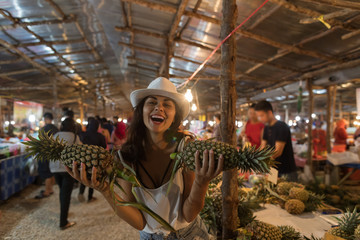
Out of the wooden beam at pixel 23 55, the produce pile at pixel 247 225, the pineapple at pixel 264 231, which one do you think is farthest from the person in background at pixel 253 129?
the wooden beam at pixel 23 55

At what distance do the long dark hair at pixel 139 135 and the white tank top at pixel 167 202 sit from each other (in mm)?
240

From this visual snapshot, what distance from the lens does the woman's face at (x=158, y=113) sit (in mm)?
1636

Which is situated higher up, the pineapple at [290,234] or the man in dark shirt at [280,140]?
the man in dark shirt at [280,140]

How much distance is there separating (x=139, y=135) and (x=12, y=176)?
578 cm

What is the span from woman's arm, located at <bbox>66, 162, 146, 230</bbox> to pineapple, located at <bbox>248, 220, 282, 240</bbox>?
1074 millimetres

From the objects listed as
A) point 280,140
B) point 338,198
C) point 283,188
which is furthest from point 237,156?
point 338,198

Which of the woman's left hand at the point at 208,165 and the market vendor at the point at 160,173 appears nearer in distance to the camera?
the woman's left hand at the point at 208,165

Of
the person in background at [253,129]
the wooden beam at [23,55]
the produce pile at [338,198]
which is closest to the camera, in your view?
the produce pile at [338,198]

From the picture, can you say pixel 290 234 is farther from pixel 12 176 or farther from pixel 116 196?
pixel 12 176

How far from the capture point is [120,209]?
148cm

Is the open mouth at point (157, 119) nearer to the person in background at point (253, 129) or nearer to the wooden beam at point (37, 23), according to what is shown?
the person in background at point (253, 129)

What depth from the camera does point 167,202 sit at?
1572 mm

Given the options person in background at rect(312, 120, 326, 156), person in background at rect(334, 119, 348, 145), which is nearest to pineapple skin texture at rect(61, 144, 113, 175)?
person in background at rect(312, 120, 326, 156)

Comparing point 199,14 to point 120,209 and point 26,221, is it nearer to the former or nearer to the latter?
point 120,209
